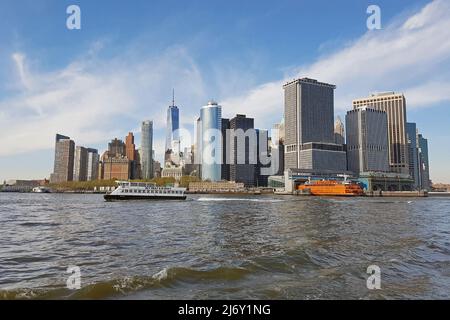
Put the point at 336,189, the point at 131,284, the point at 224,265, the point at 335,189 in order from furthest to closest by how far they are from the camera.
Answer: the point at 335,189
the point at 336,189
the point at 224,265
the point at 131,284

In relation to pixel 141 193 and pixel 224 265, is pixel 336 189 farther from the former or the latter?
pixel 224 265

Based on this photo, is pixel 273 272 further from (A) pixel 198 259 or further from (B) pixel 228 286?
(A) pixel 198 259

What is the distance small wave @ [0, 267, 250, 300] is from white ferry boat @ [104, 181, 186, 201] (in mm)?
91035

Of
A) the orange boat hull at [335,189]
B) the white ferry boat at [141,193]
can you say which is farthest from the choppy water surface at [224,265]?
the orange boat hull at [335,189]

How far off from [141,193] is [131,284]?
96.4 metres

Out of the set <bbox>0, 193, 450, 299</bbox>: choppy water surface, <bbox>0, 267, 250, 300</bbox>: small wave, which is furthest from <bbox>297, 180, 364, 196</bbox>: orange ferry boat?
<bbox>0, 267, 250, 300</bbox>: small wave

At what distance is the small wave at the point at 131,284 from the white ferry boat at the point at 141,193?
91035 millimetres

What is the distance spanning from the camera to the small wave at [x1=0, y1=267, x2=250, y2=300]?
43.2ft

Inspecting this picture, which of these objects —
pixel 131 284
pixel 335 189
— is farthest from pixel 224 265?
pixel 335 189

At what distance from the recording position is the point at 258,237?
2827cm

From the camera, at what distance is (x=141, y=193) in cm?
10831

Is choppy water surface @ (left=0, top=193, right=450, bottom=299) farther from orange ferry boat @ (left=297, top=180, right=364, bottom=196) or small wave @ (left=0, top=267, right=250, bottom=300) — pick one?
orange ferry boat @ (left=297, top=180, right=364, bottom=196)

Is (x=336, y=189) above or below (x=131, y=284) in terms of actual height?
above
